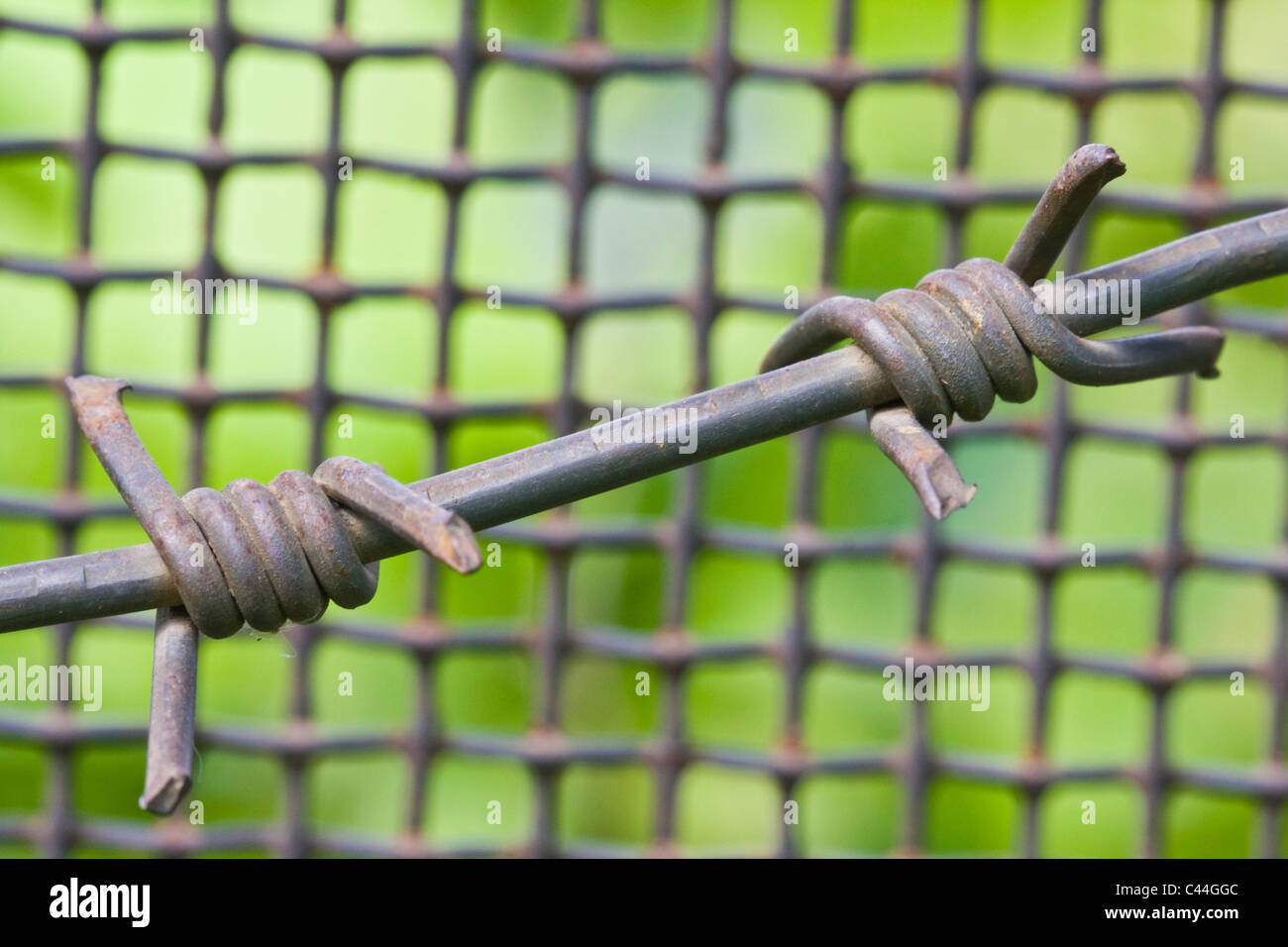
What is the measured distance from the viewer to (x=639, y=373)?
110 cm

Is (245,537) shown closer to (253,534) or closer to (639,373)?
(253,534)

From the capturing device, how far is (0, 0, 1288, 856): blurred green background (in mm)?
1084

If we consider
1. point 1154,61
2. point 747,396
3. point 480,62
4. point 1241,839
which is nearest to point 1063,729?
point 1241,839

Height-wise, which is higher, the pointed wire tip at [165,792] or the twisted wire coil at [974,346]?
the twisted wire coil at [974,346]

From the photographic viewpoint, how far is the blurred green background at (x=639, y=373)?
1084mm

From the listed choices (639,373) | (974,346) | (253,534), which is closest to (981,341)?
(974,346)

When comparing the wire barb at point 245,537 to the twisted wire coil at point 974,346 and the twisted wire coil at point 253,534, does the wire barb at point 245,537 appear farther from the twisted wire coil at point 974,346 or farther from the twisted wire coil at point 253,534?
the twisted wire coil at point 974,346

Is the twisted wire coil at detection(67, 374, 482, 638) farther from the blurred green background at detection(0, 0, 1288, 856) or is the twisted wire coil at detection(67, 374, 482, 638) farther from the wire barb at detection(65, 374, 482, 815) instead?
the blurred green background at detection(0, 0, 1288, 856)

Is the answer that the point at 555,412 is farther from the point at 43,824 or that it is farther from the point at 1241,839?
the point at 1241,839

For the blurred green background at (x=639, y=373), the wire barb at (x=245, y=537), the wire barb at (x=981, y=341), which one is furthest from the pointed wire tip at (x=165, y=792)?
the blurred green background at (x=639, y=373)

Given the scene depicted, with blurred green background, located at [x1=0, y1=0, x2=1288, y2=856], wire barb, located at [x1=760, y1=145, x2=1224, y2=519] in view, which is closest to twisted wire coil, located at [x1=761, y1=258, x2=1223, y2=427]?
wire barb, located at [x1=760, y1=145, x2=1224, y2=519]

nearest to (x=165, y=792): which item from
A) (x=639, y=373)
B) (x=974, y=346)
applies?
(x=974, y=346)

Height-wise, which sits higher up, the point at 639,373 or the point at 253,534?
the point at 639,373

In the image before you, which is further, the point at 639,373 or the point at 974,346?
the point at 639,373
